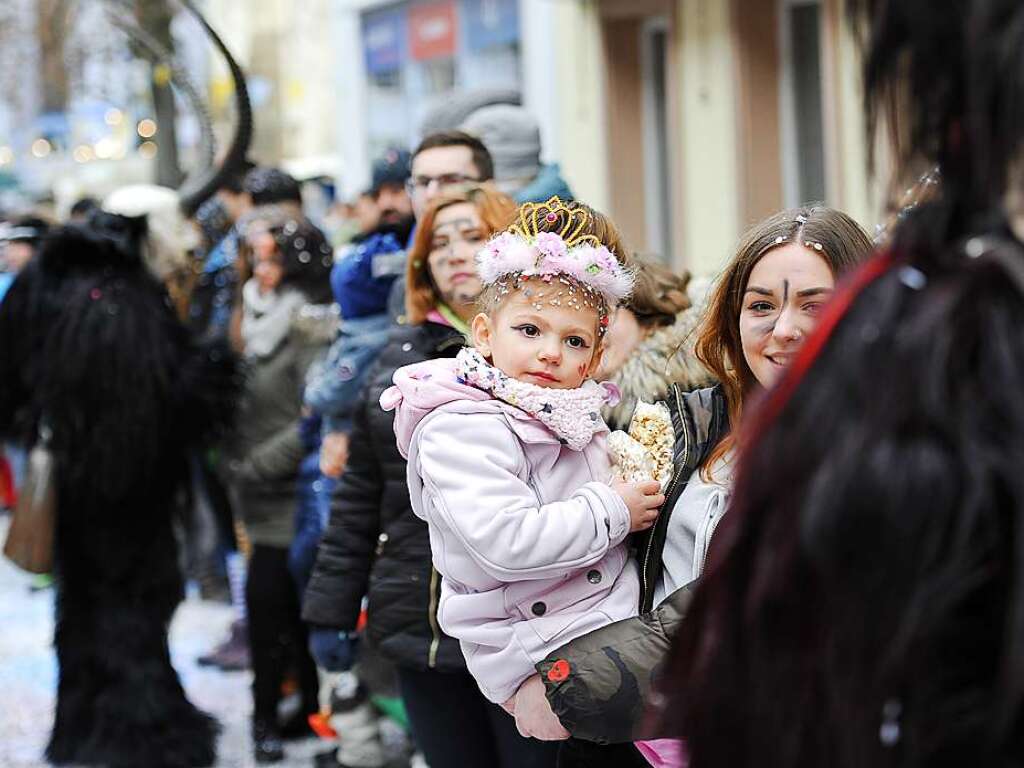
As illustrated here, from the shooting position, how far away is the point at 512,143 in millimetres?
5555

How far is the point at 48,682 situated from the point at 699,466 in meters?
5.20

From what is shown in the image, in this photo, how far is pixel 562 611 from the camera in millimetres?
2889

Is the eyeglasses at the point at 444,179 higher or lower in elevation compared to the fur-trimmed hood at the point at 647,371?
higher

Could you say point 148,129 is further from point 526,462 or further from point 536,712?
point 536,712

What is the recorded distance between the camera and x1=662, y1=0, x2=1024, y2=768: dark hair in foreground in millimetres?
1547

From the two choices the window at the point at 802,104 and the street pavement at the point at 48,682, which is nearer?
the street pavement at the point at 48,682

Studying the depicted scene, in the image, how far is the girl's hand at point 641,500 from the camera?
9.41ft

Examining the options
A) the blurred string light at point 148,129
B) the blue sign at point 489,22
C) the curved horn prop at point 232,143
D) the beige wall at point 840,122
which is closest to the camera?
the curved horn prop at point 232,143

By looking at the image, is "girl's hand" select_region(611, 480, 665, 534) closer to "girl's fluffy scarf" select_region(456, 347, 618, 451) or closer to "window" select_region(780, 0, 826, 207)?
"girl's fluffy scarf" select_region(456, 347, 618, 451)

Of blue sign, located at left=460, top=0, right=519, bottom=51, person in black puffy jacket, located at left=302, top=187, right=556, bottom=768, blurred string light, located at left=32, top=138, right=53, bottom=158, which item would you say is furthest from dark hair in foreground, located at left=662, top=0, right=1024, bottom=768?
blurred string light, located at left=32, top=138, right=53, bottom=158

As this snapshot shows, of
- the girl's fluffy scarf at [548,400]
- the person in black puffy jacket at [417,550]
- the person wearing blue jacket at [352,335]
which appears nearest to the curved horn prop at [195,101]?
the person wearing blue jacket at [352,335]

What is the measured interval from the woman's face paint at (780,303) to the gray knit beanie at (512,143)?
2621 mm

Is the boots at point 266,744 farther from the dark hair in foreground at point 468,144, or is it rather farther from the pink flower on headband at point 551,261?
the pink flower on headband at point 551,261

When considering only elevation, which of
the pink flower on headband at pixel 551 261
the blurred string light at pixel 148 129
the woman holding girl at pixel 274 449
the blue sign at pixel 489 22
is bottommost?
the woman holding girl at pixel 274 449
